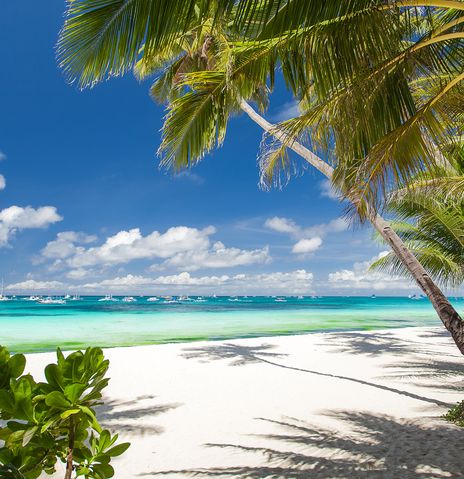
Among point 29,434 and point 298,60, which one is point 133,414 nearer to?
point 29,434

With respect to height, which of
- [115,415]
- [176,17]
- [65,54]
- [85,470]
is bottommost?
[115,415]

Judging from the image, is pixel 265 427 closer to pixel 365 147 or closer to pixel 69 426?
pixel 365 147

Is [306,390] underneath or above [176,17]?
underneath

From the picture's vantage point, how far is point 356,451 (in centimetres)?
373

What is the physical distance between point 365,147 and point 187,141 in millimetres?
2195

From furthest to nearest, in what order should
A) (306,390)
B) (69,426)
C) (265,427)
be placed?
(306,390) < (265,427) < (69,426)

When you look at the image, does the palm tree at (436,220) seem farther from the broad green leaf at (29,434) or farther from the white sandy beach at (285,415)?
the broad green leaf at (29,434)

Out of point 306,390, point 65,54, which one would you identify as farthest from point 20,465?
point 306,390

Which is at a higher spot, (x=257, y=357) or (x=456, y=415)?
(x=456, y=415)

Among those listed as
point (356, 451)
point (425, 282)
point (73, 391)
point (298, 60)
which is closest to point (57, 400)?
point (73, 391)

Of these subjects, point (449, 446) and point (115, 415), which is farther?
point (115, 415)

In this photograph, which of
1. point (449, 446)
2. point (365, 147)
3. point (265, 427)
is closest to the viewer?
point (449, 446)

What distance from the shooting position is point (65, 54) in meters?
2.97

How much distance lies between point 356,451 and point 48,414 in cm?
335
